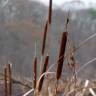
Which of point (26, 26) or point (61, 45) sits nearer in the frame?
point (61, 45)

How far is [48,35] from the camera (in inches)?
43.4

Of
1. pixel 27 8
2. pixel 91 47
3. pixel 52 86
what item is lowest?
pixel 91 47

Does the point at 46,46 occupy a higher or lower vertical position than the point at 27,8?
higher

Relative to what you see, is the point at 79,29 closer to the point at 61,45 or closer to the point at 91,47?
the point at 91,47

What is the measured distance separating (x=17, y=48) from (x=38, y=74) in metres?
21.8

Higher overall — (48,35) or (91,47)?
(48,35)

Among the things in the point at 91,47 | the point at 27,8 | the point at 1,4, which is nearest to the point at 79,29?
the point at 91,47

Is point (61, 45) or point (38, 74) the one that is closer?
point (61, 45)

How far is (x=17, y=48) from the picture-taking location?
2298 cm

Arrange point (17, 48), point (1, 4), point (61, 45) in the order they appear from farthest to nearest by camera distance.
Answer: point (17, 48) < point (1, 4) < point (61, 45)

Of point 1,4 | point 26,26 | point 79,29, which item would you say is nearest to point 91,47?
point 79,29

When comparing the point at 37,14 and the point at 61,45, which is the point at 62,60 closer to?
the point at 61,45

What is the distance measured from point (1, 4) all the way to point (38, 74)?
0.78 feet

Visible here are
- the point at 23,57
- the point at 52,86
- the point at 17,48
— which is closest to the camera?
the point at 52,86
